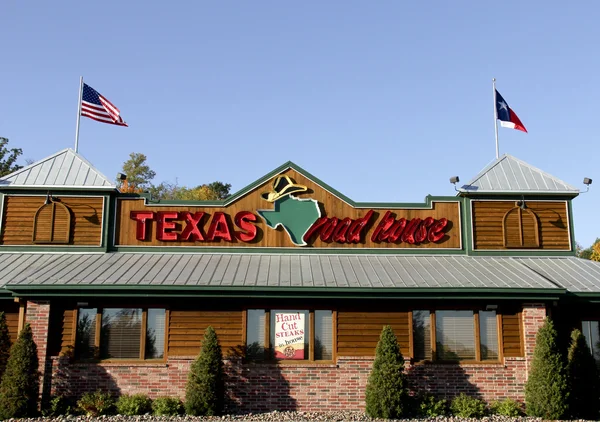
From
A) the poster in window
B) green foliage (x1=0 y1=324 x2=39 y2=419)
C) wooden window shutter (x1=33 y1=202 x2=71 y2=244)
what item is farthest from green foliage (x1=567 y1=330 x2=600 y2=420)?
→ wooden window shutter (x1=33 y1=202 x2=71 y2=244)

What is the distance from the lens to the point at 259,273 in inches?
671

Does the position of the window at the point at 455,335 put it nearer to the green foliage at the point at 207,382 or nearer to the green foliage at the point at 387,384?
the green foliage at the point at 387,384

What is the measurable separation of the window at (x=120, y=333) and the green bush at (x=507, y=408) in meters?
8.66

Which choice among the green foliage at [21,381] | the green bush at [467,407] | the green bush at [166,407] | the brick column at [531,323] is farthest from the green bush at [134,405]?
the brick column at [531,323]

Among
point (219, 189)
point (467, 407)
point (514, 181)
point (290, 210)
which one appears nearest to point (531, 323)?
point (467, 407)

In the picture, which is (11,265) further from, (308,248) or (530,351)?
(530,351)

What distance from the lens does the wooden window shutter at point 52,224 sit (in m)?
18.9

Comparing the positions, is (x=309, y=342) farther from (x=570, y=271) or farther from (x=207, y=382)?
(x=570, y=271)

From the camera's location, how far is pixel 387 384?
589 inches

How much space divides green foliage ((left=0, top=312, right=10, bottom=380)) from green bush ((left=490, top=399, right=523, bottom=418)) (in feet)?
40.3

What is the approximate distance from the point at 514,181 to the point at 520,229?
1.59 m

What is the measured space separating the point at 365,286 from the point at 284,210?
4.33 metres

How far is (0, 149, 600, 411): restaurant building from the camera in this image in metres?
16.0

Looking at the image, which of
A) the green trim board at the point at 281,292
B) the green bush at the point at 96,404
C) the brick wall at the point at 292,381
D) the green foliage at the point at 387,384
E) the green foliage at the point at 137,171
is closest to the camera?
the green foliage at the point at 387,384
